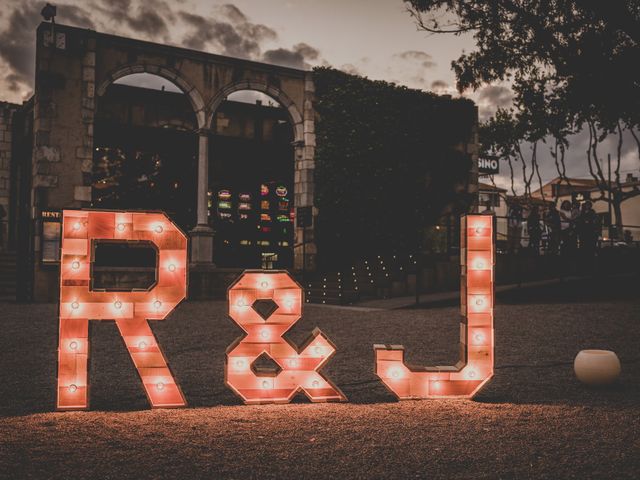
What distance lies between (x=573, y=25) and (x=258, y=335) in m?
8.20

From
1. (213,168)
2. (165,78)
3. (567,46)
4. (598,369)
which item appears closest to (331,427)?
(598,369)

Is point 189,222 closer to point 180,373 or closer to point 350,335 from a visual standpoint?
point 350,335

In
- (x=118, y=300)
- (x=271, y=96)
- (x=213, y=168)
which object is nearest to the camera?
(x=118, y=300)

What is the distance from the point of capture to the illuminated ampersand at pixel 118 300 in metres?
4.55

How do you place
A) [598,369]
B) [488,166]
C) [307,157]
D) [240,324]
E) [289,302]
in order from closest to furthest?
[240,324], [289,302], [598,369], [307,157], [488,166]

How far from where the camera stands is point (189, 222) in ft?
64.1

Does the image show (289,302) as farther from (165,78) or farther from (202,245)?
A: (165,78)

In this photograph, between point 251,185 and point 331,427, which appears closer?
point 331,427

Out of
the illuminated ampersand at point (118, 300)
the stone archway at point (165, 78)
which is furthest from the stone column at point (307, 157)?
the illuminated ampersand at point (118, 300)

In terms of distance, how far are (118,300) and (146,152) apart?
52.0 ft

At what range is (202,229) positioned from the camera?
16.3 m

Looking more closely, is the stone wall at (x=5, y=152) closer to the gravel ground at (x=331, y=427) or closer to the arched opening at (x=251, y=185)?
the arched opening at (x=251, y=185)

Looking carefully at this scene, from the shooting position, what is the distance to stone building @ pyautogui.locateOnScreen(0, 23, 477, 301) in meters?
14.7

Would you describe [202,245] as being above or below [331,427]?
above
